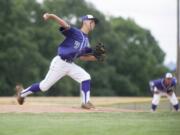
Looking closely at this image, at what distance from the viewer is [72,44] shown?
1502 cm

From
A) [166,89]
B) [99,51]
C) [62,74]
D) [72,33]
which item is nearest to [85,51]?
[99,51]

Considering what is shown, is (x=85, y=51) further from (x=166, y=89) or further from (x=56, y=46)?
(x=56, y=46)

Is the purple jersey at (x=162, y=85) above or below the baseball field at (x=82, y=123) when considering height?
below

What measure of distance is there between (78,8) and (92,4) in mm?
1792

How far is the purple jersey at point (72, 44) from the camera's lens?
14.9 metres

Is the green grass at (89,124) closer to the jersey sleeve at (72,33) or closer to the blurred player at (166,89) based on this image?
the jersey sleeve at (72,33)

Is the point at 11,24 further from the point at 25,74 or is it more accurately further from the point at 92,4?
the point at 92,4

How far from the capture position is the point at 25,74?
2712 inches

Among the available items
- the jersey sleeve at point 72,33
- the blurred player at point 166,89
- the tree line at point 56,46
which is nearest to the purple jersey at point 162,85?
the blurred player at point 166,89

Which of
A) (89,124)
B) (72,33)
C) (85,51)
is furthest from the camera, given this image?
(85,51)

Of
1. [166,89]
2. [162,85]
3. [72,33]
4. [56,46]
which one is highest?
[72,33]

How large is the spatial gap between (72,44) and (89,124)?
3.83m

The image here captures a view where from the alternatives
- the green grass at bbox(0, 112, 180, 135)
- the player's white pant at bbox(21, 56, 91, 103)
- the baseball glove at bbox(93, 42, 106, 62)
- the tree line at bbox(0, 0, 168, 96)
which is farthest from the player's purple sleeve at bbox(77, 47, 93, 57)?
the tree line at bbox(0, 0, 168, 96)

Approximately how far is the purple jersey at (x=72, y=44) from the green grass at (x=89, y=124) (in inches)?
70.9
